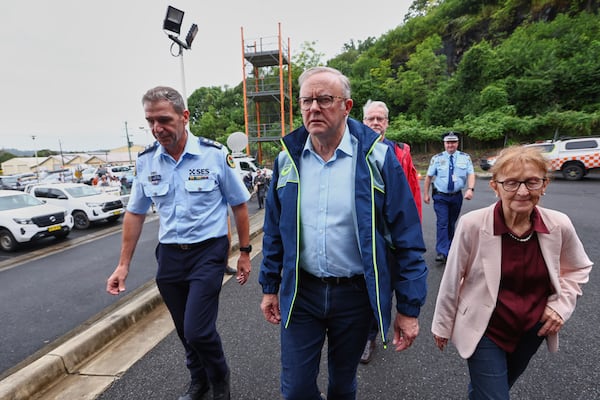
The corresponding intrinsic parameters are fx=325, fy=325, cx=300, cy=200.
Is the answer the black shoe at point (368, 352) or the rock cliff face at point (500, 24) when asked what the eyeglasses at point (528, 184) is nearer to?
the black shoe at point (368, 352)

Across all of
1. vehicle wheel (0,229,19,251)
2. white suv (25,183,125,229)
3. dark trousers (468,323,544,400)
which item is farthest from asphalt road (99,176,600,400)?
white suv (25,183,125,229)

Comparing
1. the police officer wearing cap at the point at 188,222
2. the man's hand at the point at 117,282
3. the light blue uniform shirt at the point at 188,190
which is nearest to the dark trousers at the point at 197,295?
→ the police officer wearing cap at the point at 188,222

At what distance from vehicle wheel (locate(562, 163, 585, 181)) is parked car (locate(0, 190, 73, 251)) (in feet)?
62.9

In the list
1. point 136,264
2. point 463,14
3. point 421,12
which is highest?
point 421,12

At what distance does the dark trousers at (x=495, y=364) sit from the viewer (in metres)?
1.60

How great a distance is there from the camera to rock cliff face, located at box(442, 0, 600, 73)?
28438 mm

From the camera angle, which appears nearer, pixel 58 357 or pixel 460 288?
pixel 460 288

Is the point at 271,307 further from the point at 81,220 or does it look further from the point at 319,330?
the point at 81,220

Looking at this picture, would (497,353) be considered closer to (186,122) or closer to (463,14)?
(186,122)

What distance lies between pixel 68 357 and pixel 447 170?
4.79m

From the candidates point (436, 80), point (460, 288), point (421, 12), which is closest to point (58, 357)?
point (460, 288)

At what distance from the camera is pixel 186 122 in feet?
7.86

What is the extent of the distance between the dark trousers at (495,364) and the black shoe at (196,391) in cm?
177

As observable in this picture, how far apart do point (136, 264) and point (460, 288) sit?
20.0 feet
